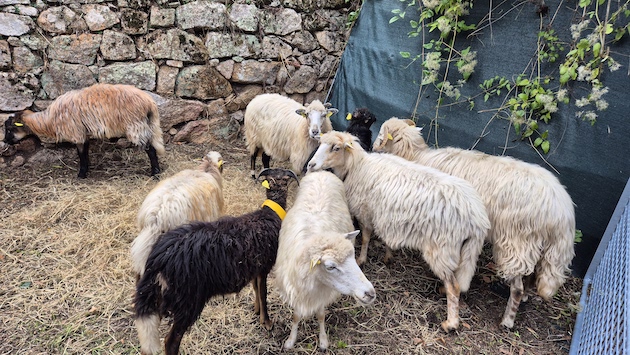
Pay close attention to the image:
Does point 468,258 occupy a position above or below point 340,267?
below

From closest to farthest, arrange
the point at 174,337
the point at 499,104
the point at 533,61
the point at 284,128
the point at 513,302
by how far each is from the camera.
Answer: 1. the point at 174,337
2. the point at 513,302
3. the point at 533,61
4. the point at 499,104
5. the point at 284,128

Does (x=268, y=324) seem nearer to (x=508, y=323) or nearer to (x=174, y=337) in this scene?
(x=174, y=337)

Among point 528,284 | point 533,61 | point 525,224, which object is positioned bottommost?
point 528,284

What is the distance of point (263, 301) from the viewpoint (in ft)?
9.24

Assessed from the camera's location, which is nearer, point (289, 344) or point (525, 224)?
point (289, 344)

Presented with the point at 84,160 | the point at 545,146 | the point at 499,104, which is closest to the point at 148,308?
the point at 84,160

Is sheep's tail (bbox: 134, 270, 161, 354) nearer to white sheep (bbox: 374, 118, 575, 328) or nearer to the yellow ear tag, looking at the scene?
the yellow ear tag

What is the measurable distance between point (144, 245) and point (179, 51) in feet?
12.4

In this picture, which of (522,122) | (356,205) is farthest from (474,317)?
(522,122)

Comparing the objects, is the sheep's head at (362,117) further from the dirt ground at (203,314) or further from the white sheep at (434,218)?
the dirt ground at (203,314)

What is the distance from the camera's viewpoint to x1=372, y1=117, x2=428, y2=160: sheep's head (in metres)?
4.05

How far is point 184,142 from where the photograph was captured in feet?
19.7

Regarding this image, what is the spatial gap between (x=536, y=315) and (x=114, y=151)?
576 centimetres

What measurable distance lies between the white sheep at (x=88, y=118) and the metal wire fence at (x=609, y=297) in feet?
16.8
